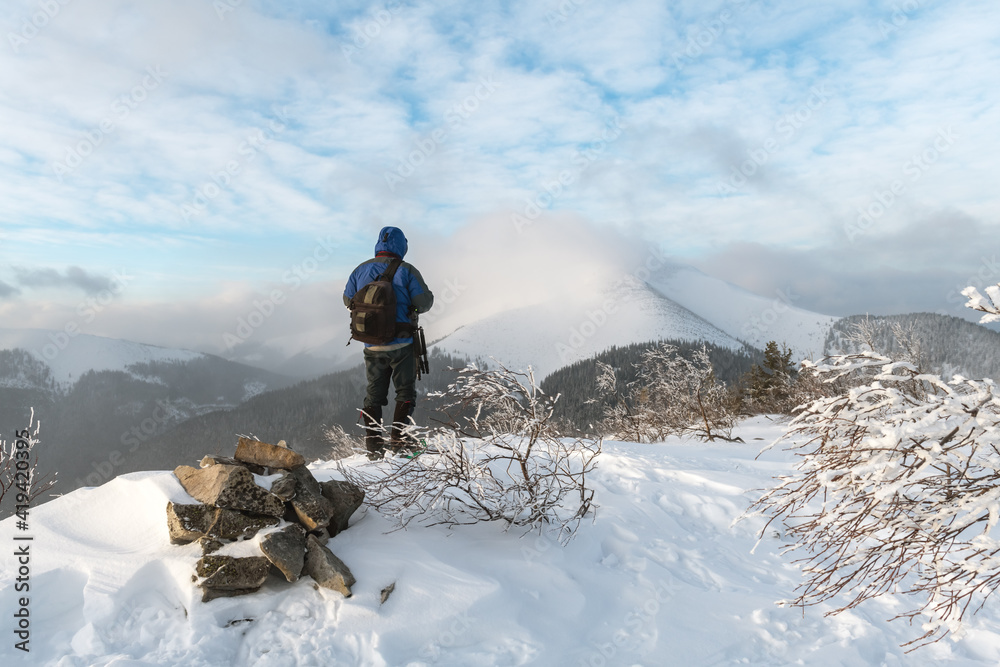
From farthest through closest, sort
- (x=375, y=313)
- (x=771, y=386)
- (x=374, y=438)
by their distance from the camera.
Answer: (x=771, y=386), (x=374, y=438), (x=375, y=313)

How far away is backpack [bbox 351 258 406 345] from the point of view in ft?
18.7

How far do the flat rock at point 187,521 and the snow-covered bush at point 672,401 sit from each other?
10340 mm

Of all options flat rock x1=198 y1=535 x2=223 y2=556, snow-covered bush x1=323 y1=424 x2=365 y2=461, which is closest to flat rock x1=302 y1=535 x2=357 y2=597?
flat rock x1=198 y1=535 x2=223 y2=556

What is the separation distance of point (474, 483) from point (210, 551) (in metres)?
2.04

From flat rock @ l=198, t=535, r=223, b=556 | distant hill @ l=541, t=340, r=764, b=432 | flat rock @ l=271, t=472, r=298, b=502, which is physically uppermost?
flat rock @ l=271, t=472, r=298, b=502

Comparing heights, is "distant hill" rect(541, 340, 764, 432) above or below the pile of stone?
below

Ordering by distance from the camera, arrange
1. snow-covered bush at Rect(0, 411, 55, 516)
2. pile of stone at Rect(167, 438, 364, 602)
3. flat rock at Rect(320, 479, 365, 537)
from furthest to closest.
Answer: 1. snow-covered bush at Rect(0, 411, 55, 516)
2. flat rock at Rect(320, 479, 365, 537)
3. pile of stone at Rect(167, 438, 364, 602)

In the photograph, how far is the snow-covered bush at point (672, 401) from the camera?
1302 cm

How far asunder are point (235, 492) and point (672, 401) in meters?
12.6

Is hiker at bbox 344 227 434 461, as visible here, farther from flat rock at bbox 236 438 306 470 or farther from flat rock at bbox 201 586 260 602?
flat rock at bbox 201 586 260 602

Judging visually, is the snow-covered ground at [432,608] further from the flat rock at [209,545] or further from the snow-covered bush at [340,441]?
the snow-covered bush at [340,441]

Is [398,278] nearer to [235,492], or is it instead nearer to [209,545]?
[235,492]

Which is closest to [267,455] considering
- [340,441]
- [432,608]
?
[432,608]

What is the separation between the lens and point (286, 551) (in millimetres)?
3594
